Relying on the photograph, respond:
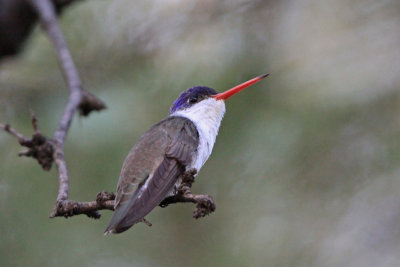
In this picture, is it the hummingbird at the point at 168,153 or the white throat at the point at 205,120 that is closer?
the hummingbird at the point at 168,153

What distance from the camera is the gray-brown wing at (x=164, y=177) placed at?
219 centimetres

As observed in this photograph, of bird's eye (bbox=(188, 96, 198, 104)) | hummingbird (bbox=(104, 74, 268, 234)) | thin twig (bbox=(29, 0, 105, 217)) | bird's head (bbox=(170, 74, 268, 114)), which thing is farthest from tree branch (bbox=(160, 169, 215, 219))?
bird's eye (bbox=(188, 96, 198, 104))

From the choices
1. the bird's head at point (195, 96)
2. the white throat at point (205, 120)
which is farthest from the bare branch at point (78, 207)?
the bird's head at point (195, 96)

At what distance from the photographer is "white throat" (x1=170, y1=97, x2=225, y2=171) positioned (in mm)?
3029

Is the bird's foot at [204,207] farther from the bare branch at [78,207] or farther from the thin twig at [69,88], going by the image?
the thin twig at [69,88]

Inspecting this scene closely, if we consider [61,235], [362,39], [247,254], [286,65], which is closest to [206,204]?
[247,254]

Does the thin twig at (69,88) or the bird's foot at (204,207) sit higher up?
the thin twig at (69,88)

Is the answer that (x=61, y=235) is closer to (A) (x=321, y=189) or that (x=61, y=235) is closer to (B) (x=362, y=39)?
Answer: (A) (x=321, y=189)

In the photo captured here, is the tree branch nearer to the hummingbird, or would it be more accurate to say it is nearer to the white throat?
the hummingbird

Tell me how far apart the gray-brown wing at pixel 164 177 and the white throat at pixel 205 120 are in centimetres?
5

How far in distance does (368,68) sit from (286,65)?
1.78 ft

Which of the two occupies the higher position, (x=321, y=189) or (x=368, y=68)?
(x=368, y=68)

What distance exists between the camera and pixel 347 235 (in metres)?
3.34

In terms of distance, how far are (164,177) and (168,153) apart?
236mm
